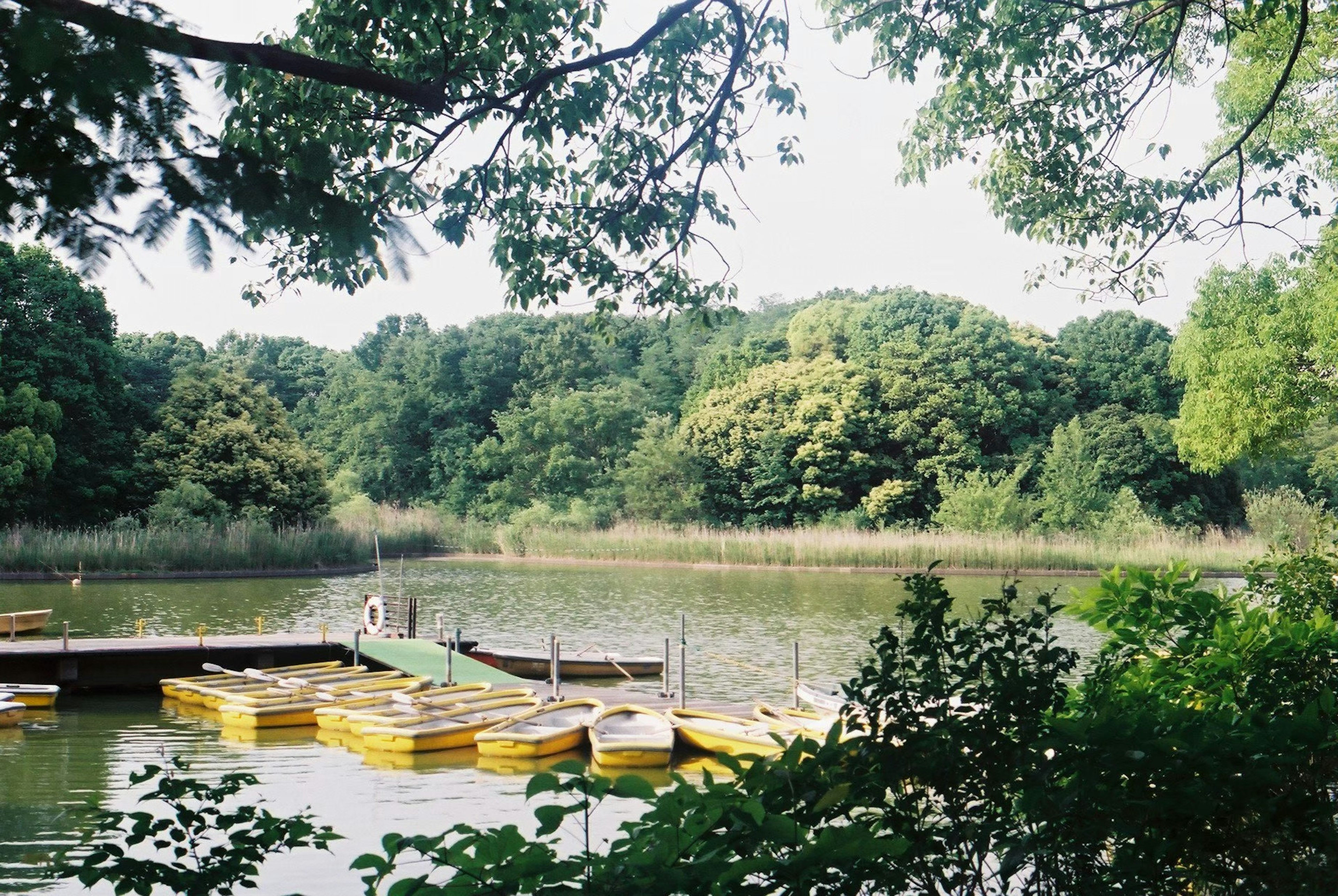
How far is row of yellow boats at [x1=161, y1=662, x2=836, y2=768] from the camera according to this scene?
11617mm

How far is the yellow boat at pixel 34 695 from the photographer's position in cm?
1395

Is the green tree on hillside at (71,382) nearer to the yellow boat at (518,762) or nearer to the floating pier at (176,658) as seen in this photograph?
the floating pier at (176,658)

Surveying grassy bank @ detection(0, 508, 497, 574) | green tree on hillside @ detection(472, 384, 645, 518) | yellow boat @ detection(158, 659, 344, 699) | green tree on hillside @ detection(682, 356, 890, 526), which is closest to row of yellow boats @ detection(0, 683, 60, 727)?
yellow boat @ detection(158, 659, 344, 699)

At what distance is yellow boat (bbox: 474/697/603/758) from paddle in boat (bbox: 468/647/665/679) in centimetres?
382

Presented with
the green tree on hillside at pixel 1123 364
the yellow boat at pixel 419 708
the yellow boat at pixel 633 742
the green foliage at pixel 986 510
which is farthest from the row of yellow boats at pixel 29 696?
the green tree on hillside at pixel 1123 364

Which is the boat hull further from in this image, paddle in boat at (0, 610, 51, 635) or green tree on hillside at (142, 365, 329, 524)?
green tree on hillside at (142, 365, 329, 524)

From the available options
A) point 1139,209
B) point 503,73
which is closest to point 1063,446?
point 1139,209

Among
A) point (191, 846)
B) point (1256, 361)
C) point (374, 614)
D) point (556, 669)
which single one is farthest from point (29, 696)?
point (1256, 361)

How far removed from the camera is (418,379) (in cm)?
5494

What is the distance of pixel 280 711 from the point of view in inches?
531

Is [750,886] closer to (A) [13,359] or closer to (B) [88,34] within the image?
(B) [88,34]

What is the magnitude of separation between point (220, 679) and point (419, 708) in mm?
3182

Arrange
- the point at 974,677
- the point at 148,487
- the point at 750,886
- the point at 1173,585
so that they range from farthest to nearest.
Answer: the point at 148,487 < the point at 1173,585 < the point at 974,677 < the point at 750,886

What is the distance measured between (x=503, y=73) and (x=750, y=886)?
5.15 meters
